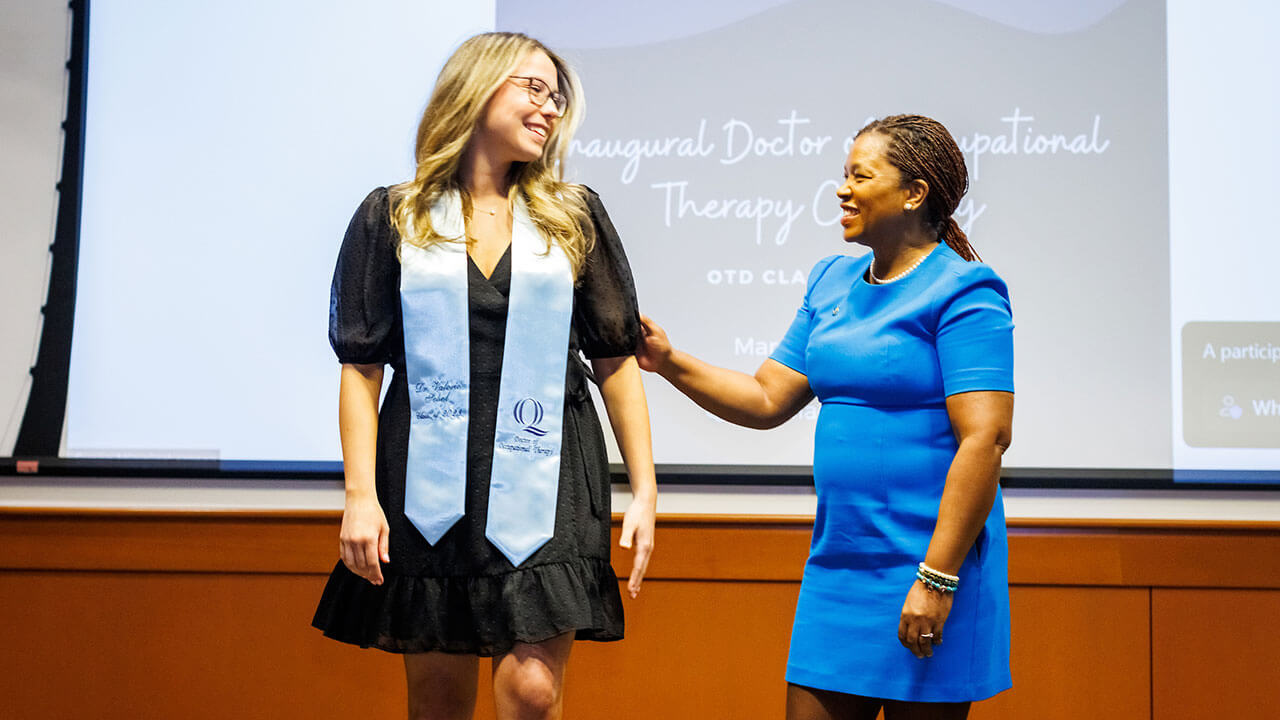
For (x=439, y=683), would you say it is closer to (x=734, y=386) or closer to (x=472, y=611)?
(x=472, y=611)

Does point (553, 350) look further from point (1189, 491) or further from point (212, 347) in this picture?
point (1189, 491)

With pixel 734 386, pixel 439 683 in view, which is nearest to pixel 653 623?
pixel 734 386

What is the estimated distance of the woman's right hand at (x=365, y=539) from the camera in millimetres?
1401

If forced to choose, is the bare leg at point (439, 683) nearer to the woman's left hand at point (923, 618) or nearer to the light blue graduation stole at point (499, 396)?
the light blue graduation stole at point (499, 396)

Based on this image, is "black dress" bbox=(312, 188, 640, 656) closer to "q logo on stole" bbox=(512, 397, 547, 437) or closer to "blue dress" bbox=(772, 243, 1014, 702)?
"q logo on stole" bbox=(512, 397, 547, 437)

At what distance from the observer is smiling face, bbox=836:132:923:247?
1.56 meters

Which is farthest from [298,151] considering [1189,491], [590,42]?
[1189,491]

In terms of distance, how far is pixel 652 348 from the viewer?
1.78 meters

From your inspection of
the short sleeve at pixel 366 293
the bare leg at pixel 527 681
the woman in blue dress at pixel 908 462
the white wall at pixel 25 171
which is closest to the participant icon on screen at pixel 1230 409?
the woman in blue dress at pixel 908 462

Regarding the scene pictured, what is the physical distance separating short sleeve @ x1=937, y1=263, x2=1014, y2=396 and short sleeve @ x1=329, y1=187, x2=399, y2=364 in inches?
30.7

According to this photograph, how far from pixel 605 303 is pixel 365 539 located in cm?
48

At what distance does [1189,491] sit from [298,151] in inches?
93.4

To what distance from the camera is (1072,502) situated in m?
2.51

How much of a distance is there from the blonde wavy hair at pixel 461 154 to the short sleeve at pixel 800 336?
0.41 meters
